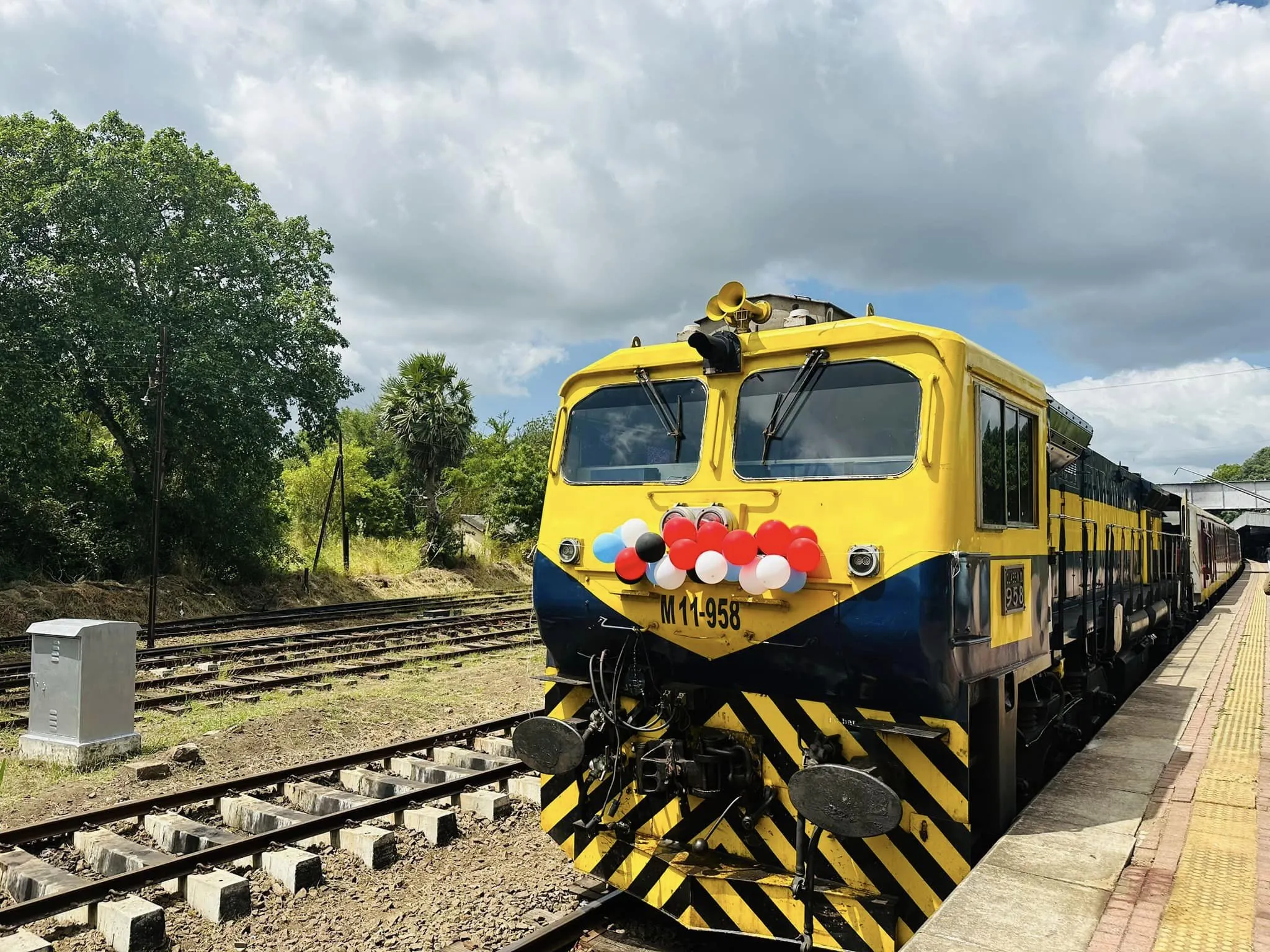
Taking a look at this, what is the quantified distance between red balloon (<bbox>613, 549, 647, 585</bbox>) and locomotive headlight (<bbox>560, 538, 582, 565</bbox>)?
50cm

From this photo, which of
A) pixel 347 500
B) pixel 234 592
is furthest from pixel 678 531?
pixel 347 500

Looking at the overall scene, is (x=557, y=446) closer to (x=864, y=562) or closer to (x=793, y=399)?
(x=793, y=399)

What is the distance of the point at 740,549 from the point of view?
15.4 ft

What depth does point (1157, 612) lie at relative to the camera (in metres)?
12.8

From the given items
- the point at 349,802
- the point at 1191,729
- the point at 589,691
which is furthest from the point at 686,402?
the point at 1191,729

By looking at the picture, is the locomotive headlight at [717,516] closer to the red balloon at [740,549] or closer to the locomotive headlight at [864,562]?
the red balloon at [740,549]

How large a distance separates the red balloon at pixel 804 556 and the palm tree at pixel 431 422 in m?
31.8

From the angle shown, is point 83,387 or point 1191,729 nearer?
point 1191,729

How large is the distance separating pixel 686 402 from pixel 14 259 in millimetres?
21402

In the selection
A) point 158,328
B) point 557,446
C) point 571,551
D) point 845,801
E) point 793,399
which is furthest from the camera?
point 158,328

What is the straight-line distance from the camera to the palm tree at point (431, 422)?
118 ft

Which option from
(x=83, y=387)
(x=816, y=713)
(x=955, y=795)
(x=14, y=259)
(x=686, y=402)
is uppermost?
(x=14, y=259)

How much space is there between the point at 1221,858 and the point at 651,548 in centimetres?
338

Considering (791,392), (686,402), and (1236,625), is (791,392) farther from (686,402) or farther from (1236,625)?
(1236,625)
